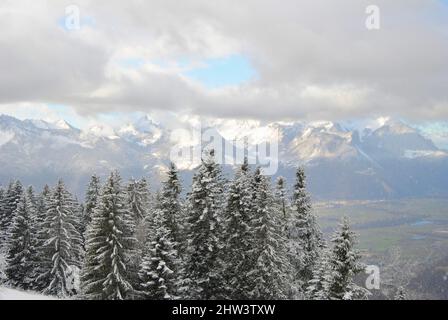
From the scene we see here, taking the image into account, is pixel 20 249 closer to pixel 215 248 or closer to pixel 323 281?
pixel 215 248

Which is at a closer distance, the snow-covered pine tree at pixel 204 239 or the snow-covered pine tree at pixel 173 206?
the snow-covered pine tree at pixel 204 239

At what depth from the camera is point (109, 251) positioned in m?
37.4

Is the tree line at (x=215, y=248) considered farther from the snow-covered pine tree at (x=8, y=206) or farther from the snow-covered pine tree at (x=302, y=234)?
the snow-covered pine tree at (x=8, y=206)

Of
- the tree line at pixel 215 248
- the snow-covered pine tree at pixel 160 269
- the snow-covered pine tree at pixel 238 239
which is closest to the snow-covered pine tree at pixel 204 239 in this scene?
the tree line at pixel 215 248

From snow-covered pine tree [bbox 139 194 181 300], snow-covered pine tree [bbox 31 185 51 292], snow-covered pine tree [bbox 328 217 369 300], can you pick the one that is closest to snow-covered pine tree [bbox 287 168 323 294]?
snow-covered pine tree [bbox 328 217 369 300]

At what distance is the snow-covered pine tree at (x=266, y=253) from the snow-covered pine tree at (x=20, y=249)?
3156 centimetres

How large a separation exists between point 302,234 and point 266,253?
7.73 metres

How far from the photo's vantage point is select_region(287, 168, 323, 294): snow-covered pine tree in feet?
137

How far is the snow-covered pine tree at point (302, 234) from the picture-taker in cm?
4188

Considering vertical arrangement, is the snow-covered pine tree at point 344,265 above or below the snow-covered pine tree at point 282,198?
below

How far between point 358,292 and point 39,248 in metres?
37.2

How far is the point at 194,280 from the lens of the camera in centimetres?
3622

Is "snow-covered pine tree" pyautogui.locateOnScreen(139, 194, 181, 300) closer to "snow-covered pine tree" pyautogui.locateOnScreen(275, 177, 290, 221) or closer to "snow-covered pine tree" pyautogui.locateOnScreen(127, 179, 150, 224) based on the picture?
"snow-covered pine tree" pyautogui.locateOnScreen(275, 177, 290, 221)
